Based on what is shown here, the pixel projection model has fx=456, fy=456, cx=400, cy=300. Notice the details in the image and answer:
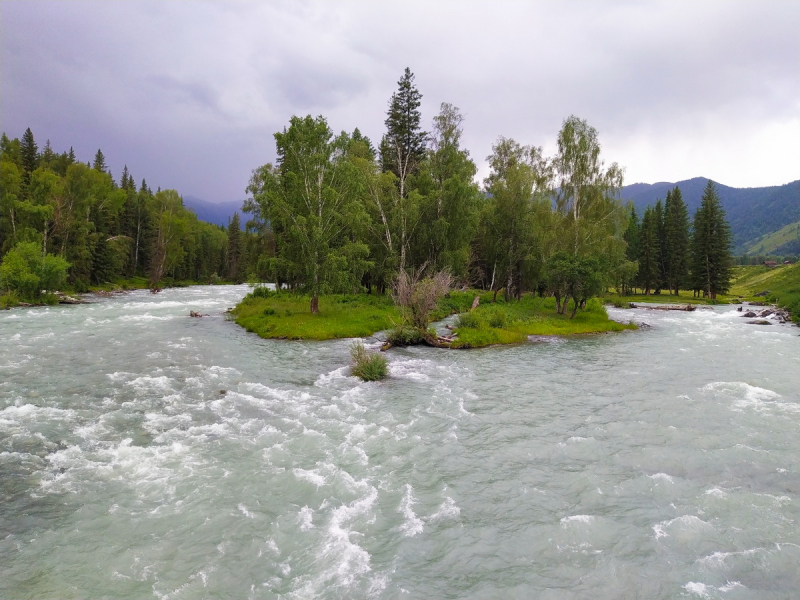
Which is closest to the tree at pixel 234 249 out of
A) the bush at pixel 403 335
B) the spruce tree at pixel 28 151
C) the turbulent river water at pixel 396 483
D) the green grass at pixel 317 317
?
the spruce tree at pixel 28 151

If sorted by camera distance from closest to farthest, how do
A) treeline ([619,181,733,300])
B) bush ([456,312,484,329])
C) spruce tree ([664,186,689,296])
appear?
1. bush ([456,312,484,329])
2. treeline ([619,181,733,300])
3. spruce tree ([664,186,689,296])

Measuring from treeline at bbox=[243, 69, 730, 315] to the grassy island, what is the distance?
201cm

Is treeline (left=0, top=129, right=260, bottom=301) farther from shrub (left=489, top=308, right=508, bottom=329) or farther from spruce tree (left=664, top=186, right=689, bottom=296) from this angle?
spruce tree (left=664, top=186, right=689, bottom=296)

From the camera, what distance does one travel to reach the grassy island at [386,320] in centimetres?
2844

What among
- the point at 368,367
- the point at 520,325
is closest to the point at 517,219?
the point at 520,325

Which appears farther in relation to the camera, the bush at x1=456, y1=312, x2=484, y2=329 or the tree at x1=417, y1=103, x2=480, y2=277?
the tree at x1=417, y1=103, x2=480, y2=277

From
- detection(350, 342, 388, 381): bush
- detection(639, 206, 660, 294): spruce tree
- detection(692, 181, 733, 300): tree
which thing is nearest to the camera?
detection(350, 342, 388, 381): bush

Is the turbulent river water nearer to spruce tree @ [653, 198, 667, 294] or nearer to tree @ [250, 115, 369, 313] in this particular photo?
tree @ [250, 115, 369, 313]

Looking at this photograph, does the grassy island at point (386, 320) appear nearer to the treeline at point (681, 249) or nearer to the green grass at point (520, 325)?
the green grass at point (520, 325)

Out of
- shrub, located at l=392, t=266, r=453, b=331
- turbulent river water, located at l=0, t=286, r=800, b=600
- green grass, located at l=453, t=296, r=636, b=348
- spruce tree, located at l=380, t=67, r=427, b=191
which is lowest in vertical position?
turbulent river water, located at l=0, t=286, r=800, b=600

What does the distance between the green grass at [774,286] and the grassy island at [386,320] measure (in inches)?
814

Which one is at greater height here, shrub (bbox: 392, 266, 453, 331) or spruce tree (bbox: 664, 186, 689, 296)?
spruce tree (bbox: 664, 186, 689, 296)

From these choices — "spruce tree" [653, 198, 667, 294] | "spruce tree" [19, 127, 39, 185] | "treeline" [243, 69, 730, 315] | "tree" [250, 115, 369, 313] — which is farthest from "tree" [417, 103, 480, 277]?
"spruce tree" [19, 127, 39, 185]

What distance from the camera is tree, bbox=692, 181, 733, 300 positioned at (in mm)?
72250
